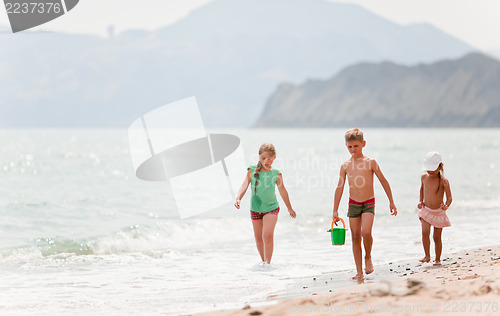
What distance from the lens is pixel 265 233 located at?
23.8 feet

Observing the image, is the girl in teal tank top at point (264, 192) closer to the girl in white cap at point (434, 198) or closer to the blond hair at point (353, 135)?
the blond hair at point (353, 135)

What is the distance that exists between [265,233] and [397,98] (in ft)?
Result: 497

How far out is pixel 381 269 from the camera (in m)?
7.39

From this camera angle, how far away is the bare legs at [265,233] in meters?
7.23

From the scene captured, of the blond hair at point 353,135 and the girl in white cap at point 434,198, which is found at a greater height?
the blond hair at point 353,135

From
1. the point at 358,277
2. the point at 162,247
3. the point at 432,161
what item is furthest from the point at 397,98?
the point at 358,277

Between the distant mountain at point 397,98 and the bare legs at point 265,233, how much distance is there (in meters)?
142

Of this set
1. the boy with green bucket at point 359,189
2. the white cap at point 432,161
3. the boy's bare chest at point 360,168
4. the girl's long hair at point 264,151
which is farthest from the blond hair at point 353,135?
the white cap at point 432,161

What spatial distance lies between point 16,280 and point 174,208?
911 centimetres

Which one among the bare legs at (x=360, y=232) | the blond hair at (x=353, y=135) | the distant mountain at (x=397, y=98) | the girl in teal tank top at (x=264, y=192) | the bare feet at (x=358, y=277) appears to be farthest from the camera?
the distant mountain at (x=397, y=98)

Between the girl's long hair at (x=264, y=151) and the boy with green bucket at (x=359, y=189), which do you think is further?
the girl's long hair at (x=264, y=151)

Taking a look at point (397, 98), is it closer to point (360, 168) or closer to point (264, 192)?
point (264, 192)

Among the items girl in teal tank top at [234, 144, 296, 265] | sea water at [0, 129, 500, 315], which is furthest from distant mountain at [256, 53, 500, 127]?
girl in teal tank top at [234, 144, 296, 265]

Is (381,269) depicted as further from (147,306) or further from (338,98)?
(338,98)
